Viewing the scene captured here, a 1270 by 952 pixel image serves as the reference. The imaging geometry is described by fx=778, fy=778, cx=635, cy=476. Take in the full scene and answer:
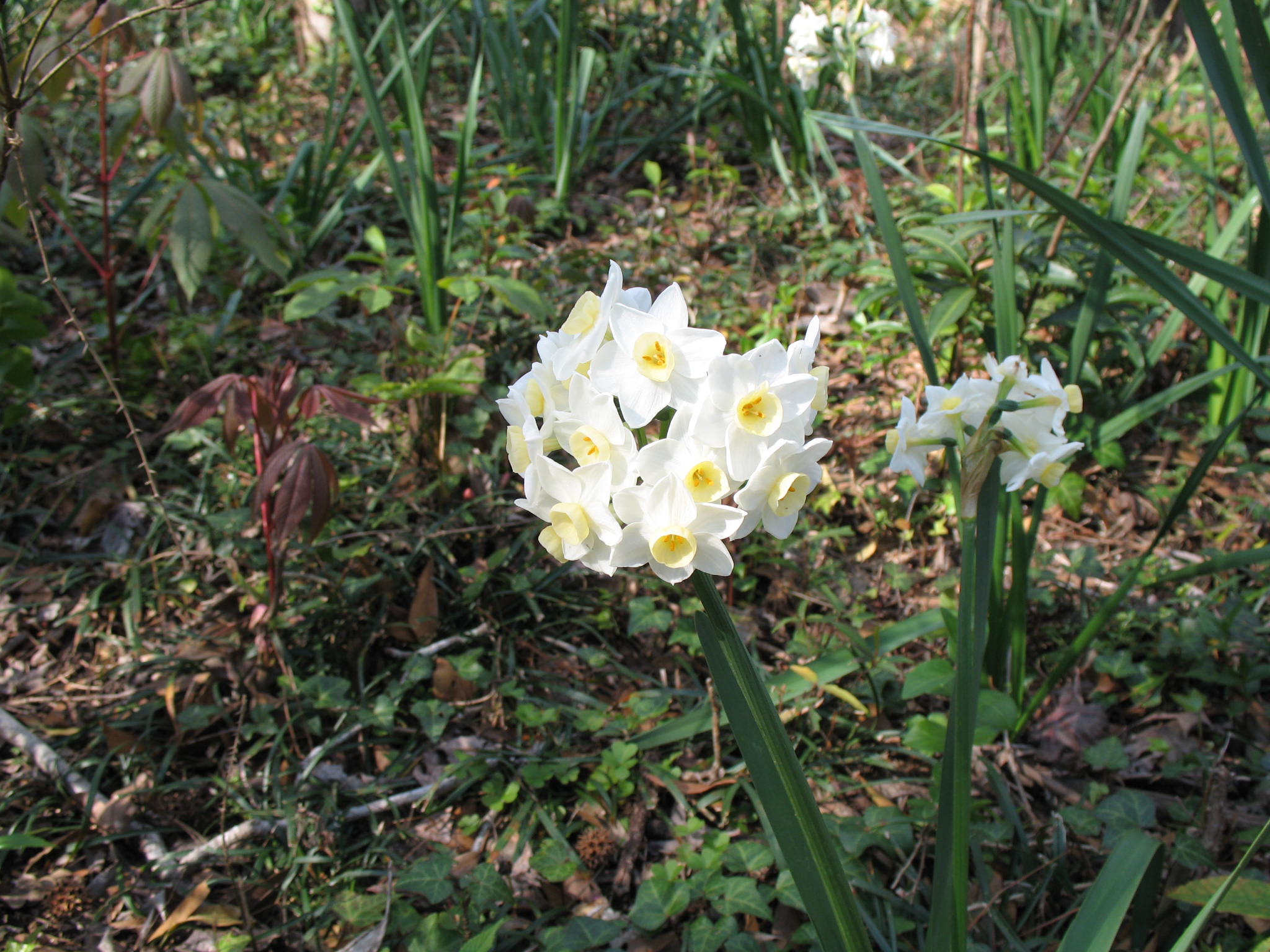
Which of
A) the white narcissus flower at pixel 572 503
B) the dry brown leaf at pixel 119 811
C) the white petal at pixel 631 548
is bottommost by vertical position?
the dry brown leaf at pixel 119 811

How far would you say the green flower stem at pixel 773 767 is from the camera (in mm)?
805

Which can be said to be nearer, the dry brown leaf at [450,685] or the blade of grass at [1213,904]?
the blade of grass at [1213,904]

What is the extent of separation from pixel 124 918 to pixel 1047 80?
3.70m

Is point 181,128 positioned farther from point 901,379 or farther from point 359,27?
point 901,379

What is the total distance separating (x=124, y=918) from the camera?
138 centimetres

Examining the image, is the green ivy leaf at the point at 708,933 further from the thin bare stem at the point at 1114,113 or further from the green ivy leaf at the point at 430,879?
the thin bare stem at the point at 1114,113

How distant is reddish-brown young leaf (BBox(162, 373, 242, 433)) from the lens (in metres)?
1.55

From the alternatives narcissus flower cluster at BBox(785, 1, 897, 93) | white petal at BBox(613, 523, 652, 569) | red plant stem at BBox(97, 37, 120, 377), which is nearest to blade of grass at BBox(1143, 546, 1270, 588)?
white petal at BBox(613, 523, 652, 569)

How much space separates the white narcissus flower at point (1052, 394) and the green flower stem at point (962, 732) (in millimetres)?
84

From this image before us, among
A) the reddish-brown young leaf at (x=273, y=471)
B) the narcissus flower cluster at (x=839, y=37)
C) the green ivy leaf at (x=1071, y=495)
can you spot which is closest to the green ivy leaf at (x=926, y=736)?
the green ivy leaf at (x=1071, y=495)

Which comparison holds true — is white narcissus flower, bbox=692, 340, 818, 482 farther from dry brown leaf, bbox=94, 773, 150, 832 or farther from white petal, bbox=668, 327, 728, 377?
dry brown leaf, bbox=94, 773, 150, 832

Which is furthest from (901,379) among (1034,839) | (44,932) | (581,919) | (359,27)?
(359,27)

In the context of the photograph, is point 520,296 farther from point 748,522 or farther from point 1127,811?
point 1127,811

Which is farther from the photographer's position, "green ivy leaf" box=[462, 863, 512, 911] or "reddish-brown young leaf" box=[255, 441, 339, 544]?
"reddish-brown young leaf" box=[255, 441, 339, 544]
